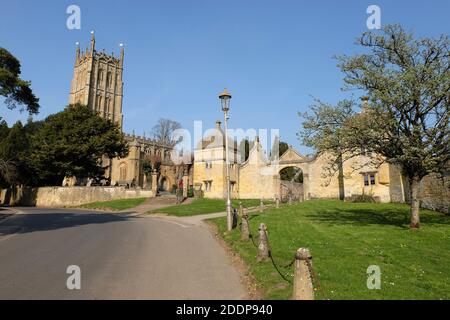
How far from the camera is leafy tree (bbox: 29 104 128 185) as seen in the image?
4228cm

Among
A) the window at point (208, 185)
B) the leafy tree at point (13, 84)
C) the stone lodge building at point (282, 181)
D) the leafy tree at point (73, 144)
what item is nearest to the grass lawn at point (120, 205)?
the leafy tree at point (73, 144)

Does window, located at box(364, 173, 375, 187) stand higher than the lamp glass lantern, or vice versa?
the lamp glass lantern

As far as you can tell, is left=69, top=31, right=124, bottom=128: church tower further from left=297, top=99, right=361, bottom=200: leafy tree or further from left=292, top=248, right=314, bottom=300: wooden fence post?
left=292, top=248, right=314, bottom=300: wooden fence post

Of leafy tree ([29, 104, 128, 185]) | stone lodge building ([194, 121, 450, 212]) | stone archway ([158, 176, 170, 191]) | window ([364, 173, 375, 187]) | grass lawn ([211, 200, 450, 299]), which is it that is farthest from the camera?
stone archway ([158, 176, 170, 191])

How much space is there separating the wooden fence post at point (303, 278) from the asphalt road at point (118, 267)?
1.40 meters

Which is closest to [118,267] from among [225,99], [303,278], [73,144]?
[303,278]

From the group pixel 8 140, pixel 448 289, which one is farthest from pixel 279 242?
pixel 8 140

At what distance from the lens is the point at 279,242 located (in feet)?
36.8

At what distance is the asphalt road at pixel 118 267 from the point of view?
20.6 ft

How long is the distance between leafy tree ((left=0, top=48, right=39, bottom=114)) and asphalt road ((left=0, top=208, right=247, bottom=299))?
7252mm

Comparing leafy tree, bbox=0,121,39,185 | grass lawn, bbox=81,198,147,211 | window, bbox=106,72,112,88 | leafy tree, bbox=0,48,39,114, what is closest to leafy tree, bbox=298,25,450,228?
leafy tree, bbox=0,48,39,114

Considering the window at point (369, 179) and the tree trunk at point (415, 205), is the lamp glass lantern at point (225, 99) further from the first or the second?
the window at point (369, 179)

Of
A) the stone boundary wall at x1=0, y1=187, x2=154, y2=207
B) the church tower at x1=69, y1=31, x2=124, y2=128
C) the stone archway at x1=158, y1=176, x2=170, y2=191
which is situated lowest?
the stone boundary wall at x1=0, y1=187, x2=154, y2=207
